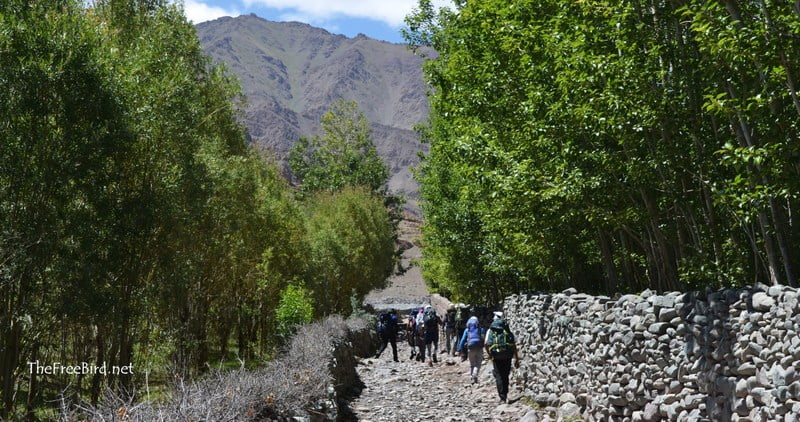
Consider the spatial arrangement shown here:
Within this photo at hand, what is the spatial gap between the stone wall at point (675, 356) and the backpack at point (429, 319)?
833 centimetres

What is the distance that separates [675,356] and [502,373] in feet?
17.8

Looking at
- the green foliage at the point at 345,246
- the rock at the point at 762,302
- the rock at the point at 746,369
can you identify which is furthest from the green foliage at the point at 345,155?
the rock at the point at 762,302

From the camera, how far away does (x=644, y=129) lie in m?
9.18

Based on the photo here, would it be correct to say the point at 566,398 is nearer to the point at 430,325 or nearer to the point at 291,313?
the point at 291,313

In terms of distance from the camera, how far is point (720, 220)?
990cm

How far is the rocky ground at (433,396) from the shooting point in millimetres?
12617

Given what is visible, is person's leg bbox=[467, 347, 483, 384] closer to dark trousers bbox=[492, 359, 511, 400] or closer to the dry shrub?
dark trousers bbox=[492, 359, 511, 400]

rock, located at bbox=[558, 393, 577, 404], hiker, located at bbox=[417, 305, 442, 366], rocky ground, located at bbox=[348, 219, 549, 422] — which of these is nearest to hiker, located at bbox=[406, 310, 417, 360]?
rocky ground, located at bbox=[348, 219, 549, 422]

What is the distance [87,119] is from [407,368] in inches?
559

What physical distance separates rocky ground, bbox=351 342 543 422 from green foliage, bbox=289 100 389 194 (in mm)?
35433

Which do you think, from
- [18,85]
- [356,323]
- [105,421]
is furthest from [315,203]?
[105,421]

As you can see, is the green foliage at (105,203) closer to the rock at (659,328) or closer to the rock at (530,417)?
the rock at (530,417)

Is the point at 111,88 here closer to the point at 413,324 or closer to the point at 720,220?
the point at 720,220

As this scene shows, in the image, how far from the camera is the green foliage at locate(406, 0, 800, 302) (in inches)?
270
